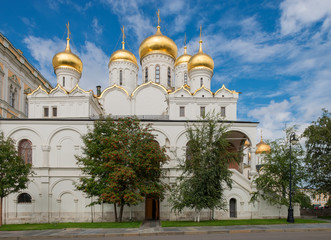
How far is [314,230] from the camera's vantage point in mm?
15938

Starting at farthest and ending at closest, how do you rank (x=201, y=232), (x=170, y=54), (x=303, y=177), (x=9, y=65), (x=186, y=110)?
(x=170, y=54), (x=9, y=65), (x=186, y=110), (x=303, y=177), (x=201, y=232)

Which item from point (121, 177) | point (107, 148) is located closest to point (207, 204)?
point (121, 177)

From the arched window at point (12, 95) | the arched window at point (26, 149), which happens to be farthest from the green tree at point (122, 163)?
the arched window at point (12, 95)

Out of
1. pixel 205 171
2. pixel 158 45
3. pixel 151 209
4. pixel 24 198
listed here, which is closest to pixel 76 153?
pixel 24 198

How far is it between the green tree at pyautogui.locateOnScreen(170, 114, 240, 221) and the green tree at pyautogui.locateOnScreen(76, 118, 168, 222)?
178 cm

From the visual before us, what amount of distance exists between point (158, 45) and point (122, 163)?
72.2 feet

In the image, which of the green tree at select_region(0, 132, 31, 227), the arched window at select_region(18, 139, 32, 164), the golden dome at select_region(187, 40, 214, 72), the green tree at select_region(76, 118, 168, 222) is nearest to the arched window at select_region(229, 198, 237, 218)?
the green tree at select_region(76, 118, 168, 222)

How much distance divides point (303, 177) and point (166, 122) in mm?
A: 11994

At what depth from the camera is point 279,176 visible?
2102cm

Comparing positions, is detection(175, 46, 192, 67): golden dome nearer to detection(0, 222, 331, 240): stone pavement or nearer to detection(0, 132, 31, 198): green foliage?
detection(0, 132, 31, 198): green foliage

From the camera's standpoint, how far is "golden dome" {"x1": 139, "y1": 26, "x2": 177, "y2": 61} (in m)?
35.8

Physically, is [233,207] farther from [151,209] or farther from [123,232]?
[123,232]

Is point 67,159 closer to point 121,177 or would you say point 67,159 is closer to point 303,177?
point 121,177

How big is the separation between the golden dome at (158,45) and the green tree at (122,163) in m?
18.8
